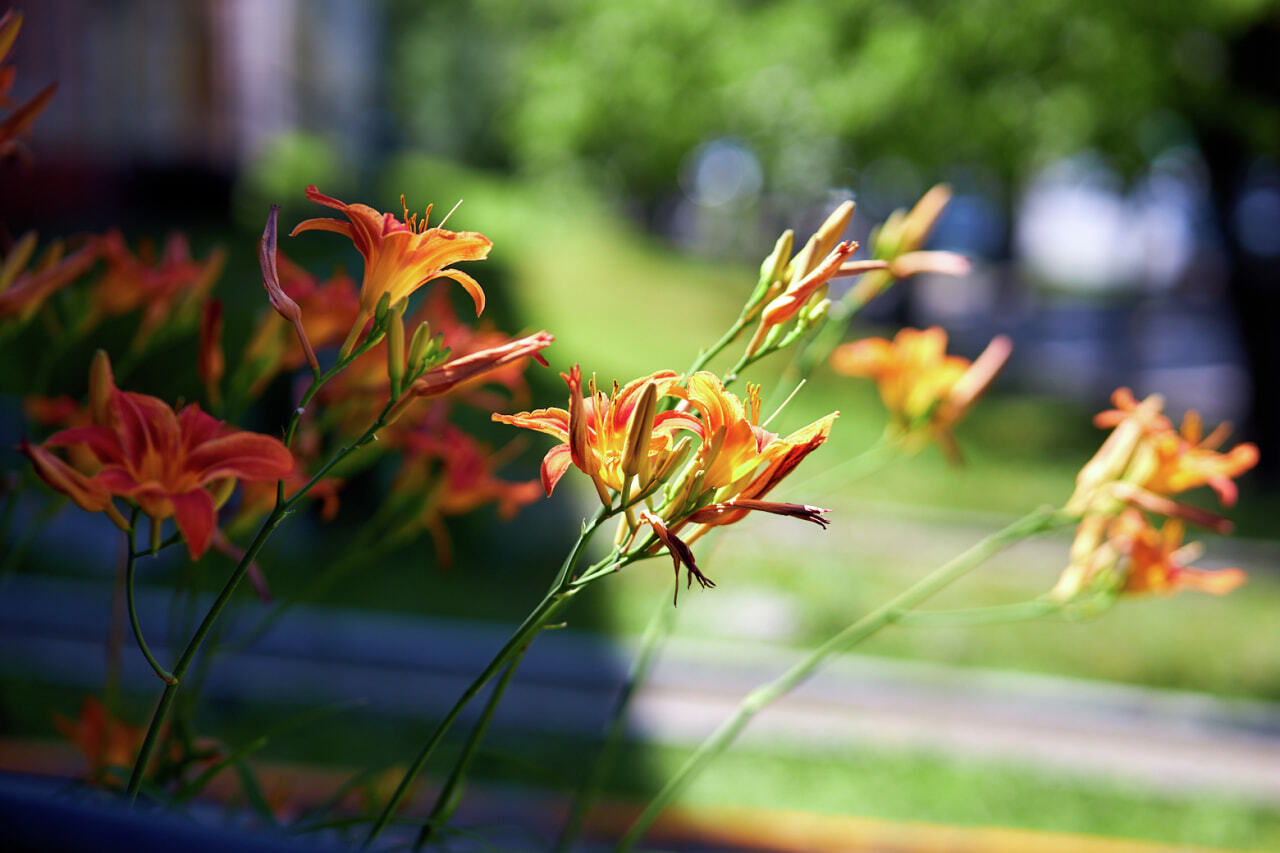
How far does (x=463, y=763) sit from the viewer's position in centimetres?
51

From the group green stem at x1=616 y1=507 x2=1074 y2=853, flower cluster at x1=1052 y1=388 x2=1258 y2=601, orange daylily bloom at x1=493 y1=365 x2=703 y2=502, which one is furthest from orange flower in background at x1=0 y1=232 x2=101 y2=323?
flower cluster at x1=1052 y1=388 x2=1258 y2=601

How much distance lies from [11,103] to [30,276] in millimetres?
94

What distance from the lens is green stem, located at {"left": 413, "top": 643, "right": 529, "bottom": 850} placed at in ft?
1.55

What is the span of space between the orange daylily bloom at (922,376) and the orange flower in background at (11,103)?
0.53m

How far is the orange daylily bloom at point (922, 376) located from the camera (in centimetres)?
77

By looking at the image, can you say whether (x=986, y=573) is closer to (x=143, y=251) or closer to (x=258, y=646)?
(x=258, y=646)

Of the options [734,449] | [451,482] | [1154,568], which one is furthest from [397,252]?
[1154,568]

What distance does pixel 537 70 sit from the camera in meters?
7.52

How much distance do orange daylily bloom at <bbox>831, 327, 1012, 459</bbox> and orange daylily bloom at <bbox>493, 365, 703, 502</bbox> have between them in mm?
375

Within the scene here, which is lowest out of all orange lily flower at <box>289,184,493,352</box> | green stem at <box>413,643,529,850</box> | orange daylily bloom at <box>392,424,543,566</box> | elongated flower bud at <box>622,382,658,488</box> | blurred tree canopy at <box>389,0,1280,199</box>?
green stem at <box>413,643,529,850</box>

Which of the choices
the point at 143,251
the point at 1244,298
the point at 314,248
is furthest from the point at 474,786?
the point at 1244,298

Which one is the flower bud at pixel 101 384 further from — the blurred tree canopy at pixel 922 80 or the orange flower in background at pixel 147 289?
the blurred tree canopy at pixel 922 80

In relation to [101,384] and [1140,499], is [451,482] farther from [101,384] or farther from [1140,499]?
[1140,499]

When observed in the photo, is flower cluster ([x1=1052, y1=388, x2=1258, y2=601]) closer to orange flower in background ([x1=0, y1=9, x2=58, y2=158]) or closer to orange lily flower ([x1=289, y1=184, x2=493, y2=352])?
orange lily flower ([x1=289, y1=184, x2=493, y2=352])
